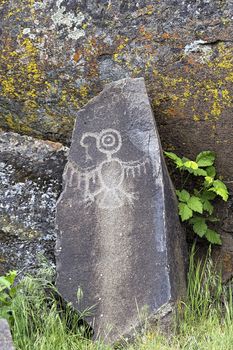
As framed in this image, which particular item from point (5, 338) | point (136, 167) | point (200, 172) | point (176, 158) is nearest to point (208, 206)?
point (200, 172)

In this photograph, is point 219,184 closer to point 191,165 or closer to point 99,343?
point 191,165

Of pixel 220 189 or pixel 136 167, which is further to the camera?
pixel 220 189

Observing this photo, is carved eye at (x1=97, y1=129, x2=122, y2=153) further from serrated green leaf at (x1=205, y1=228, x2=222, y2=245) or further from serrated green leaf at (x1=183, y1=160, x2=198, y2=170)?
serrated green leaf at (x1=205, y1=228, x2=222, y2=245)

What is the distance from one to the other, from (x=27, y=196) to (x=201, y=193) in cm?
88

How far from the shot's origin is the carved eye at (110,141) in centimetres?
425

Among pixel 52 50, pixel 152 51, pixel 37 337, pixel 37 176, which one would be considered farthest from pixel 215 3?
pixel 37 337

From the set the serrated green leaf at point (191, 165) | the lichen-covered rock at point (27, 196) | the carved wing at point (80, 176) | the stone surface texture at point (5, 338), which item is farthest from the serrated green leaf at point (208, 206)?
the stone surface texture at point (5, 338)

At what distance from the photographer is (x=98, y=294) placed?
13.1 feet

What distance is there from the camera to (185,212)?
170 inches

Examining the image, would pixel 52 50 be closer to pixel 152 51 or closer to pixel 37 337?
pixel 152 51

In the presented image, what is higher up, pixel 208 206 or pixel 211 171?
pixel 211 171

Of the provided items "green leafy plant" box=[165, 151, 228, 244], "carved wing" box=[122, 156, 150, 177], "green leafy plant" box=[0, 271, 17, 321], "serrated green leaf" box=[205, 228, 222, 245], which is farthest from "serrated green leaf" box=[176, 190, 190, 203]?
"green leafy plant" box=[0, 271, 17, 321]

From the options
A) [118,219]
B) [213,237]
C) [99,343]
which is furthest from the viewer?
[213,237]

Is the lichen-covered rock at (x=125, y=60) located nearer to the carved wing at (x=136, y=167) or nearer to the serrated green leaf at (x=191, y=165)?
the serrated green leaf at (x=191, y=165)
